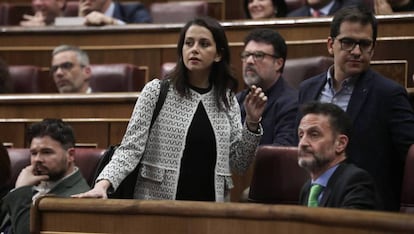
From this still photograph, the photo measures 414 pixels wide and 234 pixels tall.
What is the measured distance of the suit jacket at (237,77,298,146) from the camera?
1.53 meters

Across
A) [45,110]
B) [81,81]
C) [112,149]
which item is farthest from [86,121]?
[112,149]

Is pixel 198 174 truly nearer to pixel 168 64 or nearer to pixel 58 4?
pixel 168 64

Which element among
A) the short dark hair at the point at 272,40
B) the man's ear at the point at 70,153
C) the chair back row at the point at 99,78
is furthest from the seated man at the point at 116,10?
the man's ear at the point at 70,153

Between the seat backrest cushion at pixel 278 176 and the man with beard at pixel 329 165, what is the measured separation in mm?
92

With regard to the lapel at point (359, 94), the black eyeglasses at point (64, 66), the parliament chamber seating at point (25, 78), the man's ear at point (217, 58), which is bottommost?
the parliament chamber seating at point (25, 78)

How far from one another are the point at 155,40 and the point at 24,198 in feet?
2.36

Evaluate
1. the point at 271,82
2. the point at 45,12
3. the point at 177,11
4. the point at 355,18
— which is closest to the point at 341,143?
the point at 355,18

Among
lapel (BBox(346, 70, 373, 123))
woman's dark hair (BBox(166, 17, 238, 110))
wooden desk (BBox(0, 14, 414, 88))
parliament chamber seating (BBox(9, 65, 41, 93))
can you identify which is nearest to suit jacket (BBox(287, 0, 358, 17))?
wooden desk (BBox(0, 14, 414, 88))

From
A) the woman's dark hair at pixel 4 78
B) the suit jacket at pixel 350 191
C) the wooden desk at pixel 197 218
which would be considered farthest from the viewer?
the woman's dark hair at pixel 4 78

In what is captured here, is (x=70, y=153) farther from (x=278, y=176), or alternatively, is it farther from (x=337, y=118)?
(x=337, y=118)

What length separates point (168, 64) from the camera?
195 centimetres

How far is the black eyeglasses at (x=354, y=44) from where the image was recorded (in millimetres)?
1407

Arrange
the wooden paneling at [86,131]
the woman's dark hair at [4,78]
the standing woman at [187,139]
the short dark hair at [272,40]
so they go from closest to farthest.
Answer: the standing woman at [187,139] → the short dark hair at [272,40] → the wooden paneling at [86,131] → the woman's dark hair at [4,78]

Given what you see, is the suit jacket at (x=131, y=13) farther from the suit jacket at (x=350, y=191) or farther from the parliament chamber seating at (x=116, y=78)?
the suit jacket at (x=350, y=191)
